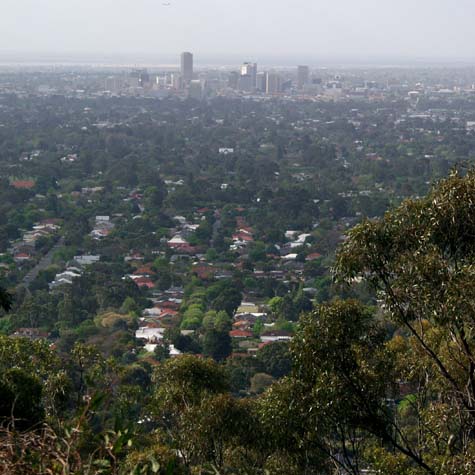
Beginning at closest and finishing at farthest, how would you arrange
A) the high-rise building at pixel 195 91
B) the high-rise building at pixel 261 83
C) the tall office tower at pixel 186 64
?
the high-rise building at pixel 195 91 < the high-rise building at pixel 261 83 < the tall office tower at pixel 186 64

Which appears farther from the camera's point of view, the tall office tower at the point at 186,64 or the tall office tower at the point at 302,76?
the tall office tower at the point at 186,64

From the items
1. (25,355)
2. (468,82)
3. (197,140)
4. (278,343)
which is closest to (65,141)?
(197,140)

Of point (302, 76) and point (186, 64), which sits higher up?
point (186, 64)

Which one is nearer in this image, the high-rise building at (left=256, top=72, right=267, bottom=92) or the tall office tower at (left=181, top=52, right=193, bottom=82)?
the high-rise building at (left=256, top=72, right=267, bottom=92)

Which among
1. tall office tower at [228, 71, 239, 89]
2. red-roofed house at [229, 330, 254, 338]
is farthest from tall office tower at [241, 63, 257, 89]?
red-roofed house at [229, 330, 254, 338]

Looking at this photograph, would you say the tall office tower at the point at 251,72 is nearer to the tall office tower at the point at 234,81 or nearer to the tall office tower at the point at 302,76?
the tall office tower at the point at 234,81

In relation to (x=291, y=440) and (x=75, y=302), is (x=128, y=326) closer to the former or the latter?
(x=75, y=302)

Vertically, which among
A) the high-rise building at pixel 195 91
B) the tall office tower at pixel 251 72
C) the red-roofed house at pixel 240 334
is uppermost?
the red-roofed house at pixel 240 334

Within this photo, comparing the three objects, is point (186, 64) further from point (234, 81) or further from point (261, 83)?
point (261, 83)

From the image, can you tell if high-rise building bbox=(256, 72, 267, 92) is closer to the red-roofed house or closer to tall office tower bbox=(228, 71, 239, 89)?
tall office tower bbox=(228, 71, 239, 89)

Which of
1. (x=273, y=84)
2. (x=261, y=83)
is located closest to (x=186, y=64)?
(x=261, y=83)

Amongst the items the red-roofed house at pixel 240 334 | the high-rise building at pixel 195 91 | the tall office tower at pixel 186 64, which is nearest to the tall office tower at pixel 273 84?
the high-rise building at pixel 195 91

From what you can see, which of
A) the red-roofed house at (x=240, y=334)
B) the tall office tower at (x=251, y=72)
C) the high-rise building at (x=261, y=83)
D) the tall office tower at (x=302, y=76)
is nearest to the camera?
the red-roofed house at (x=240, y=334)
